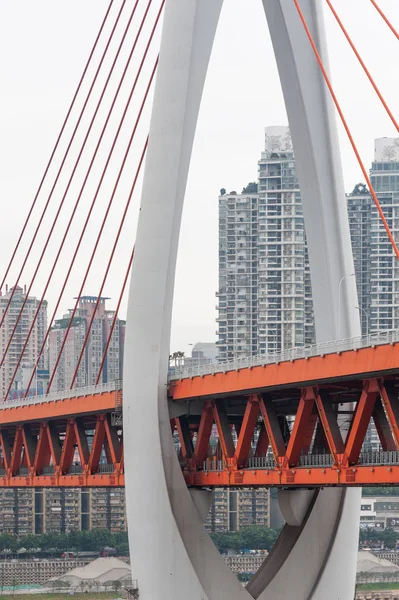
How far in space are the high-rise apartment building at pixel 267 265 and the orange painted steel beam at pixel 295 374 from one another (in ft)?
165

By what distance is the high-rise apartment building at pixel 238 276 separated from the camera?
86000mm

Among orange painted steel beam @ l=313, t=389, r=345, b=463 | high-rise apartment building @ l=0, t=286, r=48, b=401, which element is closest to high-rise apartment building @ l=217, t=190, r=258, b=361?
high-rise apartment building @ l=0, t=286, r=48, b=401

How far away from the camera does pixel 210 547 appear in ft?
100.0

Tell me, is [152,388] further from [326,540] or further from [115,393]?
[326,540]

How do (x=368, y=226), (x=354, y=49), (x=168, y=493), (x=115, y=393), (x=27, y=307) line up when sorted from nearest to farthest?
(x=354, y=49) → (x=168, y=493) → (x=115, y=393) → (x=368, y=226) → (x=27, y=307)

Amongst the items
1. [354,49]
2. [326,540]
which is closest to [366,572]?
[326,540]

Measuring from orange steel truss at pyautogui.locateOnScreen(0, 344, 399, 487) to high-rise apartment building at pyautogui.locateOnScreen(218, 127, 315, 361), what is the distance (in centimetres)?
4384

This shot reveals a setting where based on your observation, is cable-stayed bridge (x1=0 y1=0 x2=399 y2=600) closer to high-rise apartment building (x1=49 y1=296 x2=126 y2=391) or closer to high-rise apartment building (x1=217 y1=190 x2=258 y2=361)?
high-rise apartment building (x1=217 y1=190 x2=258 y2=361)

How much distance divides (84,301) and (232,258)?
34.7 meters

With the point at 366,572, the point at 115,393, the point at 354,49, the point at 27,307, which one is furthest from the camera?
the point at 27,307

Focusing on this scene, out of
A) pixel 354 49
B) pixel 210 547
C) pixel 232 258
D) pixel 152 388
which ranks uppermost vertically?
pixel 232 258

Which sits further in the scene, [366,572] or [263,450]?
[366,572]

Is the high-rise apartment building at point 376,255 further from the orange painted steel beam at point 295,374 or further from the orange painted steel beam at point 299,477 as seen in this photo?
the orange painted steel beam at point 295,374

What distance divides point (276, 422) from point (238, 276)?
5886 centimetres
